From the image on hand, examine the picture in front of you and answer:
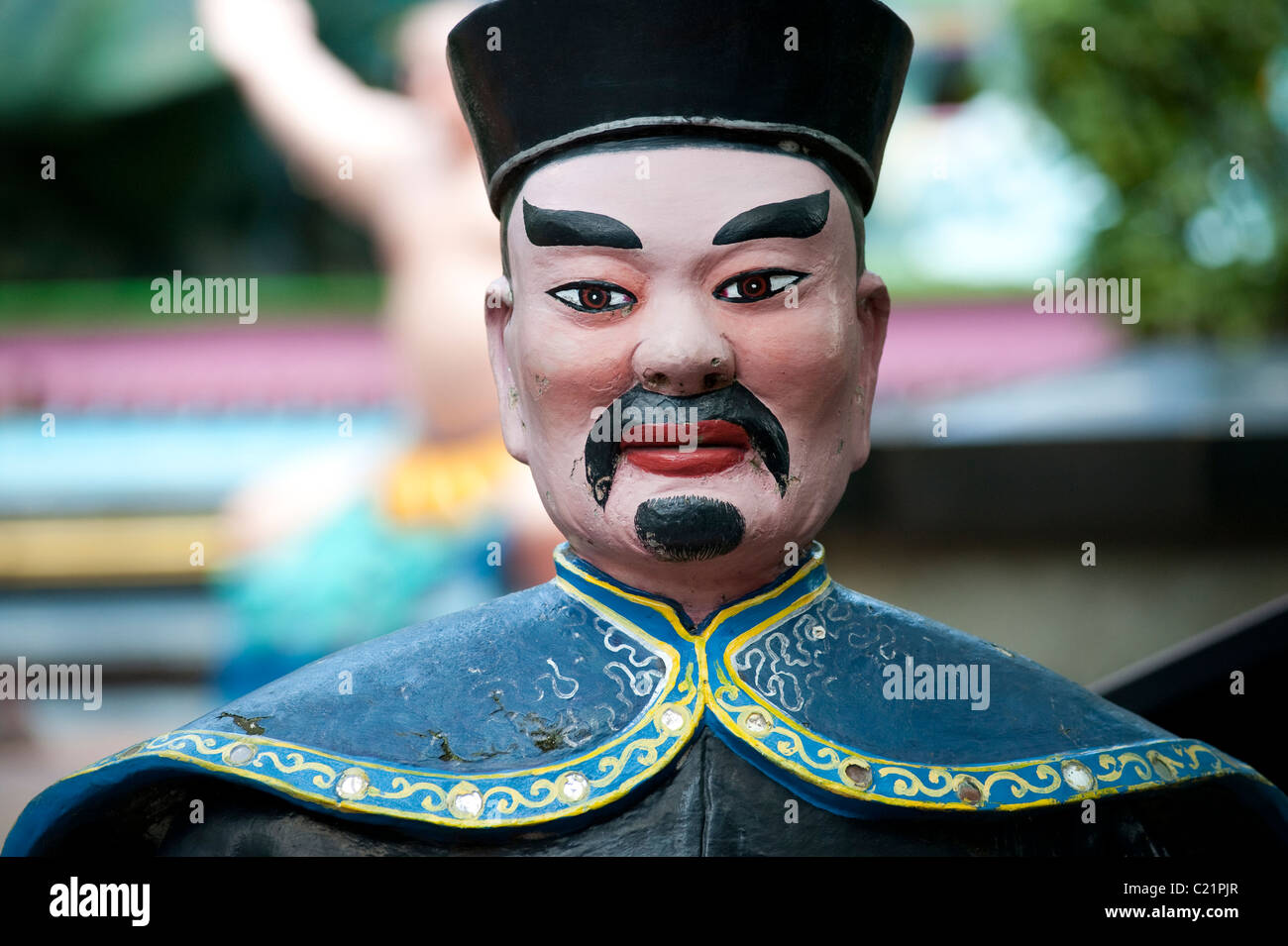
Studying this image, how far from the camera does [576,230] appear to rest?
2045 mm

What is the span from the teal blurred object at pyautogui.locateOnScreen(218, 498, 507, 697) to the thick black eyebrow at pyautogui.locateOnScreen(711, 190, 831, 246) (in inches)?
125

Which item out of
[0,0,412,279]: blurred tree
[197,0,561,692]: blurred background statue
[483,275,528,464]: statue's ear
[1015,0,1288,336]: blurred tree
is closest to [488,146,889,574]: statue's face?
[483,275,528,464]: statue's ear

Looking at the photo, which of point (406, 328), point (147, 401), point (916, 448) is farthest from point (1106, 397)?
point (147, 401)

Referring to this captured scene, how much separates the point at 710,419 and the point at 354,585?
3.54 m

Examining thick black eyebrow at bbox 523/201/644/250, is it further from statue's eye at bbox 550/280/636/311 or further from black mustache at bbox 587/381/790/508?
black mustache at bbox 587/381/790/508

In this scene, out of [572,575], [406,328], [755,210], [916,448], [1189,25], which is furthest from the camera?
[1189,25]

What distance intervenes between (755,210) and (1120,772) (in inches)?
37.6

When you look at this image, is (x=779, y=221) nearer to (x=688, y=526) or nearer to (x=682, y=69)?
(x=682, y=69)

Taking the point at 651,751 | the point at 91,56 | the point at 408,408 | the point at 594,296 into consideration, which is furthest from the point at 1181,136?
the point at 651,751

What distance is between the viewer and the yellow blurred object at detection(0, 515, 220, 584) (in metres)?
6.38

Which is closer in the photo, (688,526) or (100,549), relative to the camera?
(688,526)

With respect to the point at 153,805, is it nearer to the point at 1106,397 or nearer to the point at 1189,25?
the point at 1106,397

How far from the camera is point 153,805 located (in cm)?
211
